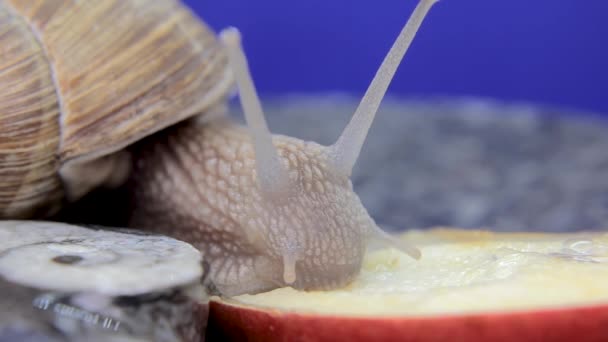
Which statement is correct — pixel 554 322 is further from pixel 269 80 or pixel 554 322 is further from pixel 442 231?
pixel 269 80

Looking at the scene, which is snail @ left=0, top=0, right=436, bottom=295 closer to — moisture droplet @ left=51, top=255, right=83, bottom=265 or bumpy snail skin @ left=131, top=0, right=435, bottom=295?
bumpy snail skin @ left=131, top=0, right=435, bottom=295

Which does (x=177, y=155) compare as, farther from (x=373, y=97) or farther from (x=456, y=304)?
(x=456, y=304)

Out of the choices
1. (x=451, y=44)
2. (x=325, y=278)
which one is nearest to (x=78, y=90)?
(x=325, y=278)

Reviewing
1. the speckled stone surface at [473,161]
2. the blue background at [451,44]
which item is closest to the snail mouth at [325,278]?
the speckled stone surface at [473,161]

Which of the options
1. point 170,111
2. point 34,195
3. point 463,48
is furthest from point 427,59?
point 34,195

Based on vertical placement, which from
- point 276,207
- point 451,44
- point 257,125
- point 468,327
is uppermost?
point 451,44

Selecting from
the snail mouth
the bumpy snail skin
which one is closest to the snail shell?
the bumpy snail skin
